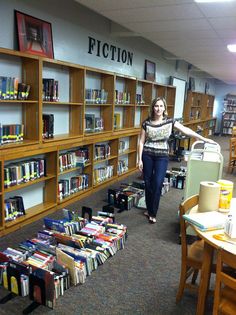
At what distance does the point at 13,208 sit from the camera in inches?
134

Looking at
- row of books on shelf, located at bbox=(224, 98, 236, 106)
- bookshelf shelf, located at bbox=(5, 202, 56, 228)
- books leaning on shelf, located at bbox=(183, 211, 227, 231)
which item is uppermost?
row of books on shelf, located at bbox=(224, 98, 236, 106)

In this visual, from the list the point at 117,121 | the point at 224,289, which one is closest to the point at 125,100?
the point at 117,121

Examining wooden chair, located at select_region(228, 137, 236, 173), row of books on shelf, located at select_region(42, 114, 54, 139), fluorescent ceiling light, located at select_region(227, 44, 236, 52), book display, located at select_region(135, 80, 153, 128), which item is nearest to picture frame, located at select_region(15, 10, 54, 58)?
row of books on shelf, located at select_region(42, 114, 54, 139)

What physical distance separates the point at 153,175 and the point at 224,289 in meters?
2.05

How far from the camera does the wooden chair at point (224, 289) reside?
1468 mm

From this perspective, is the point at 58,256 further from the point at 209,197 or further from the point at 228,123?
the point at 228,123

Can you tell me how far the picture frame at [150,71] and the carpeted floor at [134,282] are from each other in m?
4.07

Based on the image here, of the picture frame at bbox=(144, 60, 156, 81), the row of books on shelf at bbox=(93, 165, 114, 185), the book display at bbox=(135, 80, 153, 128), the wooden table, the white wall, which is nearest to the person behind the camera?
the wooden table

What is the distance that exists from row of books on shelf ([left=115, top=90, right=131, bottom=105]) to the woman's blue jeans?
201cm

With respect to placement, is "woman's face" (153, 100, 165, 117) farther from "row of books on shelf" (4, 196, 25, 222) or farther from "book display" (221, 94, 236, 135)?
"book display" (221, 94, 236, 135)

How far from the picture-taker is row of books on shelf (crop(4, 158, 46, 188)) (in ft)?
10.8

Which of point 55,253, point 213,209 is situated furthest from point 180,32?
point 55,253

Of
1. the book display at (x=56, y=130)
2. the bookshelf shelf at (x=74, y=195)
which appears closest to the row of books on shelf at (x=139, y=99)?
the book display at (x=56, y=130)

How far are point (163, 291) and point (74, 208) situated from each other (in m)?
2.00
